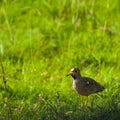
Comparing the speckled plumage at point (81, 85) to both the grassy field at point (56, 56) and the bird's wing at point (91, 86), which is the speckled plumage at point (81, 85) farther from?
the grassy field at point (56, 56)

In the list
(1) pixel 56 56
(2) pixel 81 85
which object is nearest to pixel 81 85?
(2) pixel 81 85

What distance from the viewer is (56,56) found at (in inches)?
233

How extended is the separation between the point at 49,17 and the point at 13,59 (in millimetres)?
985

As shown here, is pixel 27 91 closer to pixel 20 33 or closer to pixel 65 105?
pixel 65 105

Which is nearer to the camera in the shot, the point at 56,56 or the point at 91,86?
the point at 91,86

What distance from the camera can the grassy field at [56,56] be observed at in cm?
450

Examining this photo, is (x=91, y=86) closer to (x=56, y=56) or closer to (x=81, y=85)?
(x=81, y=85)

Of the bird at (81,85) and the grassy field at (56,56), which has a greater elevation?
the bird at (81,85)

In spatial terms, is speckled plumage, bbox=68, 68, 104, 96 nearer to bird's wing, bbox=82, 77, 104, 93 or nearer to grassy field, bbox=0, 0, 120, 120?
bird's wing, bbox=82, 77, 104, 93

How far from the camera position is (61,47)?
19.7 ft

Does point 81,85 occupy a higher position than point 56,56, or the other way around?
point 81,85

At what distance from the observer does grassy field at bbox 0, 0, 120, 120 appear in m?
4.50

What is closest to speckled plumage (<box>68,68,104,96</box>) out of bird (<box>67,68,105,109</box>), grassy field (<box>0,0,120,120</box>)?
bird (<box>67,68,105,109</box>)

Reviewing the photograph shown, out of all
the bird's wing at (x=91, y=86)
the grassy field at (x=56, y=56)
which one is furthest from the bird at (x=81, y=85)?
the grassy field at (x=56, y=56)
